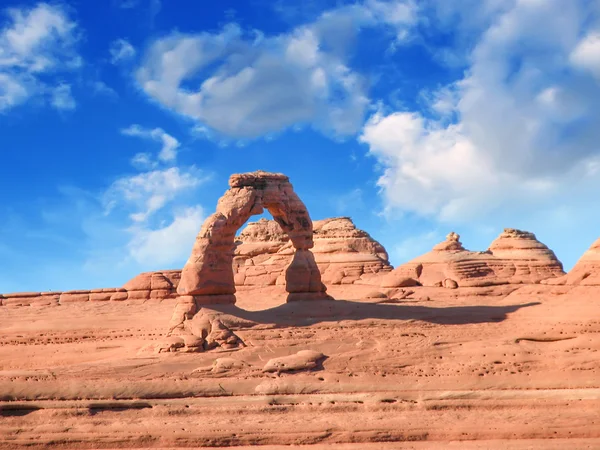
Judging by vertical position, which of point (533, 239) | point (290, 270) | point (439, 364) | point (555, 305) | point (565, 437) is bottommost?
point (565, 437)

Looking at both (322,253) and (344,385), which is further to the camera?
(322,253)

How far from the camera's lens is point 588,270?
800 inches

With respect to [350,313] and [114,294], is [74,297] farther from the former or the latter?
[350,313]

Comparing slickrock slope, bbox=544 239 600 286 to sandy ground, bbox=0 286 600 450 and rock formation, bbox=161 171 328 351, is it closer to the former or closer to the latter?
sandy ground, bbox=0 286 600 450

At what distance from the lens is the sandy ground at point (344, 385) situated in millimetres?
13250

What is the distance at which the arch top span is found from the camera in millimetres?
18281

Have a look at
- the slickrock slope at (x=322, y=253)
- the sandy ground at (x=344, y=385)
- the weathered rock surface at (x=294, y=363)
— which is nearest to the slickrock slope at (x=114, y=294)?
the slickrock slope at (x=322, y=253)

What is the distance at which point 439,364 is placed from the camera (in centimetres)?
1582

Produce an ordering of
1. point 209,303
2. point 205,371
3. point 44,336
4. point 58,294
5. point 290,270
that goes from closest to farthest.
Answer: point 205,371 → point 209,303 → point 290,270 → point 44,336 → point 58,294

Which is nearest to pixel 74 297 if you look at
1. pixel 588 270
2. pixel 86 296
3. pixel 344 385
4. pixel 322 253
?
pixel 86 296

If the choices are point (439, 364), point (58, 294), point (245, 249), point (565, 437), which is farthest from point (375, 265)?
point (565, 437)

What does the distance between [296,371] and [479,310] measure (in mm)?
6019

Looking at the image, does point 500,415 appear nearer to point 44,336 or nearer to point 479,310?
point 479,310

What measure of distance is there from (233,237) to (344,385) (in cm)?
571
